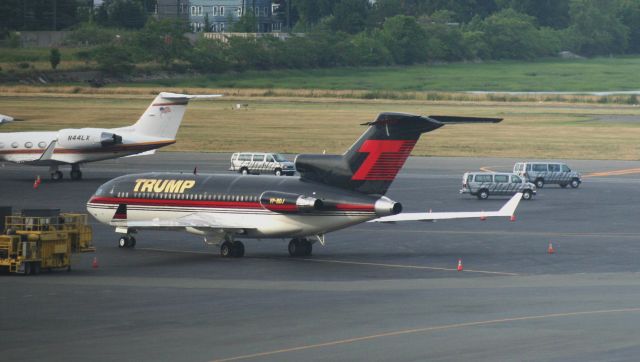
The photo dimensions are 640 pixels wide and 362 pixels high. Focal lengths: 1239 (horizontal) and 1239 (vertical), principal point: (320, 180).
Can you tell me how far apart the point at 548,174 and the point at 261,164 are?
70.2 feet

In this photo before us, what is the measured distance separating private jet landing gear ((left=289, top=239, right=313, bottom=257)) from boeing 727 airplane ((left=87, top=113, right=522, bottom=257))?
44 mm

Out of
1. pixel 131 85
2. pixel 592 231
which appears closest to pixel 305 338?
pixel 592 231

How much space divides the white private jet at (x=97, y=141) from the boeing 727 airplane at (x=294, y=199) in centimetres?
2960

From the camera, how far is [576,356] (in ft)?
106

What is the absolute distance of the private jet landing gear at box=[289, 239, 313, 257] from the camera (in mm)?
54625

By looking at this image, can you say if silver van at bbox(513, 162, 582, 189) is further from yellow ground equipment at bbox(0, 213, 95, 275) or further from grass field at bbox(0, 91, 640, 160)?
yellow ground equipment at bbox(0, 213, 95, 275)

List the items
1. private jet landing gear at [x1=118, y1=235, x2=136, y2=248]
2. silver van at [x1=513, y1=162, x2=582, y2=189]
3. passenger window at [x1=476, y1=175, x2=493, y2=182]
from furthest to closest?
silver van at [x1=513, y1=162, x2=582, y2=189], passenger window at [x1=476, y1=175, x2=493, y2=182], private jet landing gear at [x1=118, y1=235, x2=136, y2=248]

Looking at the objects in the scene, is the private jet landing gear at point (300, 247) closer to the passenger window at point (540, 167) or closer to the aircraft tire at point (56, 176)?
the passenger window at point (540, 167)

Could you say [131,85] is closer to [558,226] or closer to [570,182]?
[570,182]

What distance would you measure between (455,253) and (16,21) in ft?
449

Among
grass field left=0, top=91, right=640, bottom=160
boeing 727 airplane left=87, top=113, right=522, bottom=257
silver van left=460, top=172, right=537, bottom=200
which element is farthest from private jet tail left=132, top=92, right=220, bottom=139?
boeing 727 airplane left=87, top=113, right=522, bottom=257

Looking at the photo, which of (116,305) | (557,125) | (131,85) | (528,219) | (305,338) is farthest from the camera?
(131,85)

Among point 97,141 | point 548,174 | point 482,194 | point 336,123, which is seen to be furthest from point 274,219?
point 336,123

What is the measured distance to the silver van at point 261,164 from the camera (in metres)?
93.1
